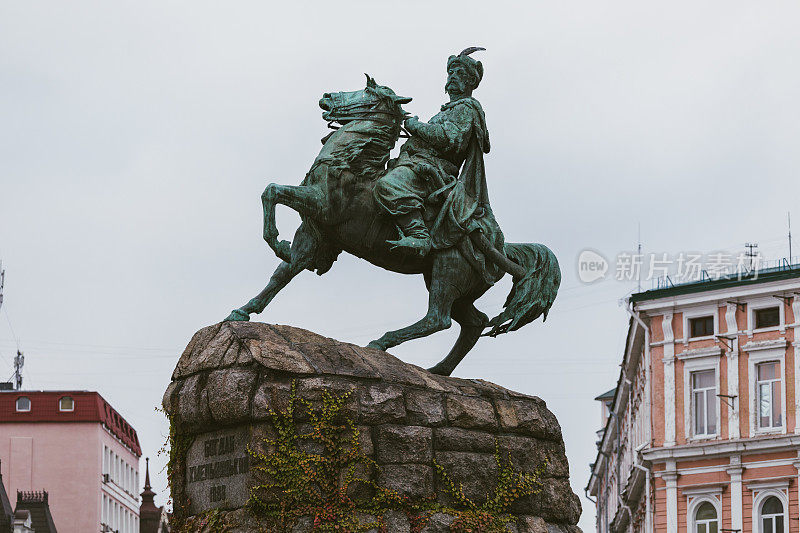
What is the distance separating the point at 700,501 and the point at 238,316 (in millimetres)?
40449

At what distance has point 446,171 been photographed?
15531mm

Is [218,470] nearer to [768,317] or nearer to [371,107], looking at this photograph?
[371,107]

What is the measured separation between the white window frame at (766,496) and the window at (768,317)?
5.07m

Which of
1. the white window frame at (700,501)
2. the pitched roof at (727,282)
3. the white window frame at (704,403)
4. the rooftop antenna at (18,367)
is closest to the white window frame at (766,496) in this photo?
the white window frame at (700,501)

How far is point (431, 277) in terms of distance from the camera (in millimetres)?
15500

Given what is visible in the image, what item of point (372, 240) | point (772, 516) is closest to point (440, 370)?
point (372, 240)

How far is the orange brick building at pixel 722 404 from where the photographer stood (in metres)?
50.7

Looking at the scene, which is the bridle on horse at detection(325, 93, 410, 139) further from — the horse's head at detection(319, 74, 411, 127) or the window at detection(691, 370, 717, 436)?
the window at detection(691, 370, 717, 436)

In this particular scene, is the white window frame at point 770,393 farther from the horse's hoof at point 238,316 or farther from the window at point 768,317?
the horse's hoof at point 238,316

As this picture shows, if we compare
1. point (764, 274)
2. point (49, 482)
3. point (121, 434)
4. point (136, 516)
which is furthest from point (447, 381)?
point (136, 516)

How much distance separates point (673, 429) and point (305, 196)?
41.0m

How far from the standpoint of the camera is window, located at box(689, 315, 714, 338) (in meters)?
53.7

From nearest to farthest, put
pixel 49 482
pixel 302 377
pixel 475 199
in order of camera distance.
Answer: pixel 302 377
pixel 475 199
pixel 49 482

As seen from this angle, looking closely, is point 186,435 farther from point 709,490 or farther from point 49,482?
point 49,482
